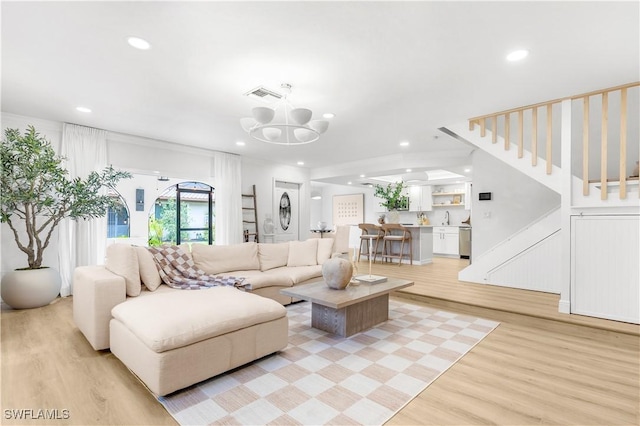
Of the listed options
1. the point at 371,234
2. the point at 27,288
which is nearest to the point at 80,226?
the point at 27,288

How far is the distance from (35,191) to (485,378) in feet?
17.2

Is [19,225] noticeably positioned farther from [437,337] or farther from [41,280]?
[437,337]

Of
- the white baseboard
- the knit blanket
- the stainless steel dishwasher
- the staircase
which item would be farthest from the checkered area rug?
the stainless steel dishwasher

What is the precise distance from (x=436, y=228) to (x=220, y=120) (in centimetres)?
685

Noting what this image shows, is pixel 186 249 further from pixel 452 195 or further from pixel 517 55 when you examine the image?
pixel 452 195

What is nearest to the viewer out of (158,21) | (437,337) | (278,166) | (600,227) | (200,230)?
(158,21)

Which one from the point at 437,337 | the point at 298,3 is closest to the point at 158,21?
the point at 298,3

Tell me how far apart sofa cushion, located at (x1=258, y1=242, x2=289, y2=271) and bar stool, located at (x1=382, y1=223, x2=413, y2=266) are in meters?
3.32

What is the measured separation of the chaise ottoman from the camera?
6.40 feet

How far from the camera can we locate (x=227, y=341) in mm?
2230

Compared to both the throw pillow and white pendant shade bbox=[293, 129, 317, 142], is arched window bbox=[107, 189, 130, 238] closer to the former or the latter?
the throw pillow

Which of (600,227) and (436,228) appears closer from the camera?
(600,227)

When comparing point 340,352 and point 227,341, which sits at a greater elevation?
point 227,341

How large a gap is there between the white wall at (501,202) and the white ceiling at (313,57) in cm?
162
